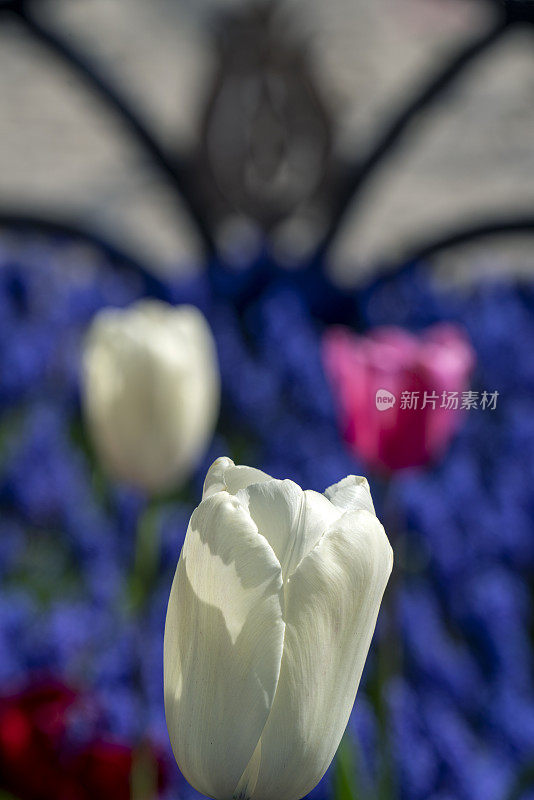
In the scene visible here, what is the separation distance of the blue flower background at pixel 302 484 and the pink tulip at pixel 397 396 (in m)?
0.02

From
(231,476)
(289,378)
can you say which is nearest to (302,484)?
(289,378)

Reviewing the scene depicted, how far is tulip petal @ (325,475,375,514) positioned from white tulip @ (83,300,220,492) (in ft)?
1.10

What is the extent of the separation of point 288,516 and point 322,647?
3 centimetres

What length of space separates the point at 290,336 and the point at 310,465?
0.17 m

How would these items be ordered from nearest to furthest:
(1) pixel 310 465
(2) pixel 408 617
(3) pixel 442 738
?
1. (3) pixel 442 738
2. (2) pixel 408 617
3. (1) pixel 310 465

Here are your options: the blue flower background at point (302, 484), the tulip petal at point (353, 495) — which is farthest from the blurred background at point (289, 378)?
the tulip petal at point (353, 495)

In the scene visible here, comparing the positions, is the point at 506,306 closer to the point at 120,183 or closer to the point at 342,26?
the point at 120,183

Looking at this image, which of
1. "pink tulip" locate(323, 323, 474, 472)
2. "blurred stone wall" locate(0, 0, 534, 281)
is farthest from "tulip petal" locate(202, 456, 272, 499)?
"blurred stone wall" locate(0, 0, 534, 281)

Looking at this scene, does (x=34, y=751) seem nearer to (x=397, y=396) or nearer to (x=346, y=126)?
(x=397, y=396)

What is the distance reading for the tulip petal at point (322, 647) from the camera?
0.21 meters

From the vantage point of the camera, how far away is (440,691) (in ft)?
2.50

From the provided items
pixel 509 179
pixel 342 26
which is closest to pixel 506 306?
pixel 509 179

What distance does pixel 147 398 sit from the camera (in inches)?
22.6

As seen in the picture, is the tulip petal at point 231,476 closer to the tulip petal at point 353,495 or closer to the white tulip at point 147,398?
the tulip petal at point 353,495
